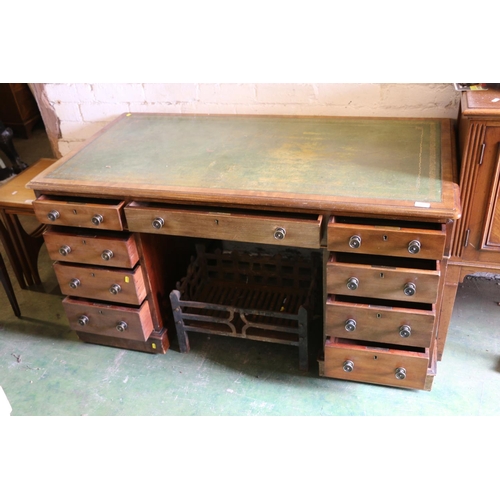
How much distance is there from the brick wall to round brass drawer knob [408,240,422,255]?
76 centimetres

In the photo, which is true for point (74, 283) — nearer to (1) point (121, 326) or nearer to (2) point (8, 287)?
(1) point (121, 326)

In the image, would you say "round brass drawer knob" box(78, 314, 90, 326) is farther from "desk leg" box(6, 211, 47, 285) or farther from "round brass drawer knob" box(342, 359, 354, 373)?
"round brass drawer knob" box(342, 359, 354, 373)

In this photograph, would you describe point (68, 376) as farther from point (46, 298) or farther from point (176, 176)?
point (176, 176)

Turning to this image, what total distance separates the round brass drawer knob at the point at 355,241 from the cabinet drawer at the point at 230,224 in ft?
0.33

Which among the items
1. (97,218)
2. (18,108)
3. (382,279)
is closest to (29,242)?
(97,218)

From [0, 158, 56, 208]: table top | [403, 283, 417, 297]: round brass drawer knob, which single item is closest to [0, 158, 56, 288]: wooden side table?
[0, 158, 56, 208]: table top

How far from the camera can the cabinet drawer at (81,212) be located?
1818 mm

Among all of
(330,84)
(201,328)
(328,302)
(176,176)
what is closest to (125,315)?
(201,328)

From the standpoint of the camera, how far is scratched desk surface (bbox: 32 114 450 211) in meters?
1.68

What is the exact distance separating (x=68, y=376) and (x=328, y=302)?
110 centimetres

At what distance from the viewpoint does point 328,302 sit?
1753mm

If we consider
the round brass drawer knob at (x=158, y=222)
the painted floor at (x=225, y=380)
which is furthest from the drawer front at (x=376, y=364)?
the round brass drawer knob at (x=158, y=222)

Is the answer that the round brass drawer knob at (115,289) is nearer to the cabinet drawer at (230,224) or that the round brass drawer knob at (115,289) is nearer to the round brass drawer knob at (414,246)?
the cabinet drawer at (230,224)

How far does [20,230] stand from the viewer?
2.49 metres
